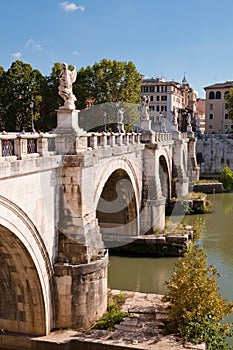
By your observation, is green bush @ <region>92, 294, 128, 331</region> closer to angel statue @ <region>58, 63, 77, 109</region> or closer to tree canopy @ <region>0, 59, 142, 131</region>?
angel statue @ <region>58, 63, 77, 109</region>

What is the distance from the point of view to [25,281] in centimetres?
1088

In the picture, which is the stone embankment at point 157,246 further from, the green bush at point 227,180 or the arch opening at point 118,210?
the green bush at point 227,180

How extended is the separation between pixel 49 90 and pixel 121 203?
19.0 metres

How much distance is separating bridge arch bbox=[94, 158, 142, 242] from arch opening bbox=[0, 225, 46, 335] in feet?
29.3

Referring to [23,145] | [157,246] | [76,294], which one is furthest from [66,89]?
[157,246]

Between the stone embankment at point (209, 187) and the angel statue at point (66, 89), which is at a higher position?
the angel statue at point (66, 89)

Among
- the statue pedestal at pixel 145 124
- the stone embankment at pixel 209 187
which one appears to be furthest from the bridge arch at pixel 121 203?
the stone embankment at pixel 209 187

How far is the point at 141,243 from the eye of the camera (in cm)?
2069

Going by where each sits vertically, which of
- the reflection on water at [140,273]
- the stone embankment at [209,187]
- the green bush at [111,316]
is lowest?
the reflection on water at [140,273]

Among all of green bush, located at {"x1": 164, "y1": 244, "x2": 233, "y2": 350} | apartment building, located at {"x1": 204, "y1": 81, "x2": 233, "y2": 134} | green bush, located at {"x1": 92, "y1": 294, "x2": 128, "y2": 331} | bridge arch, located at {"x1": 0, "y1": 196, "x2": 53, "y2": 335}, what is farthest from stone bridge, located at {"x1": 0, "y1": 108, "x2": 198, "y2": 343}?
apartment building, located at {"x1": 204, "y1": 81, "x2": 233, "y2": 134}

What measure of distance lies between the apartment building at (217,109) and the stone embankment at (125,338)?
57169 mm

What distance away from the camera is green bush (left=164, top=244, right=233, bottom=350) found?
420 inches

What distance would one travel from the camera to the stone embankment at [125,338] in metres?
10.5

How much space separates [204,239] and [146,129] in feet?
22.8
